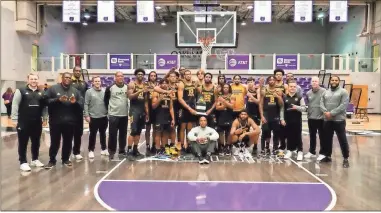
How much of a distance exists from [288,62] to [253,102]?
553 inches

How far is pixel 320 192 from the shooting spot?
4840mm

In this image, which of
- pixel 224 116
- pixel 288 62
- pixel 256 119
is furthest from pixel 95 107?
pixel 288 62

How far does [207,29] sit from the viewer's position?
16.4 meters

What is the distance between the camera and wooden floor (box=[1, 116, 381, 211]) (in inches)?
172

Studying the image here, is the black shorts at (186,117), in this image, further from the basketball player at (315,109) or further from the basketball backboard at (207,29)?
the basketball backboard at (207,29)

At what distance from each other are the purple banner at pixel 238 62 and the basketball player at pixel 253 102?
13.0m

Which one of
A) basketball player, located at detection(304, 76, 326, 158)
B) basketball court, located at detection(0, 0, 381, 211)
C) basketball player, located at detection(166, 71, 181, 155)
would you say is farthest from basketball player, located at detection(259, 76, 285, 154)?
basketball player, located at detection(166, 71, 181, 155)

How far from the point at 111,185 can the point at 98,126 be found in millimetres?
2318

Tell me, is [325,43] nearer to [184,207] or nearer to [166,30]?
[166,30]

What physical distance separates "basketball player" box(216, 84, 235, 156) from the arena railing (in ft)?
39.6

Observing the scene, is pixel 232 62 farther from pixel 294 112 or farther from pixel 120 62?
pixel 294 112

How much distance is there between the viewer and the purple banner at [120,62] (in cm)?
2122

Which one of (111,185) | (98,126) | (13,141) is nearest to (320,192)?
(111,185)

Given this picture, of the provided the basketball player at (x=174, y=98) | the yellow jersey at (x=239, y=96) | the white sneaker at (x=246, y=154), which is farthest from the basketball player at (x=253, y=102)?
the basketball player at (x=174, y=98)
